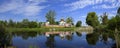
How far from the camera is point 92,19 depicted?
10338 centimetres

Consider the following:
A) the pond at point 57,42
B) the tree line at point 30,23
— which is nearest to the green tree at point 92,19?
the tree line at point 30,23

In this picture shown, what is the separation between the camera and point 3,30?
30.5m

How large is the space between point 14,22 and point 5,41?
7674 centimetres

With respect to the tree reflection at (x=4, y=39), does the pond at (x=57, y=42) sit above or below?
below

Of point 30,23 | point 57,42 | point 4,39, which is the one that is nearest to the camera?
point 4,39

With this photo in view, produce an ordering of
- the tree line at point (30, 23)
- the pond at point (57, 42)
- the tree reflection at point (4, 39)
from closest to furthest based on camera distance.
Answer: the tree reflection at point (4, 39) → the pond at point (57, 42) → the tree line at point (30, 23)

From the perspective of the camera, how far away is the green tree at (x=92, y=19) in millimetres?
103500

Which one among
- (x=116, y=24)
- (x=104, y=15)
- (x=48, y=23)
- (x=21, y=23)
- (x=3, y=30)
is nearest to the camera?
(x=3, y=30)

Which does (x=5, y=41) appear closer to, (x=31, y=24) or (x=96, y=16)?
(x=31, y=24)

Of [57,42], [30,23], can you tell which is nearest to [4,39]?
[57,42]

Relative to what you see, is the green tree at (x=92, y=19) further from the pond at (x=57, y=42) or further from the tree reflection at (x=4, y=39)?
the tree reflection at (x=4, y=39)

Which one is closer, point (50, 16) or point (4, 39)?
point (4, 39)

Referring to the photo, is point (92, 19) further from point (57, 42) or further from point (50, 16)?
point (57, 42)

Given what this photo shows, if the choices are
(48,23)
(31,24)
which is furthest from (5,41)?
(48,23)
